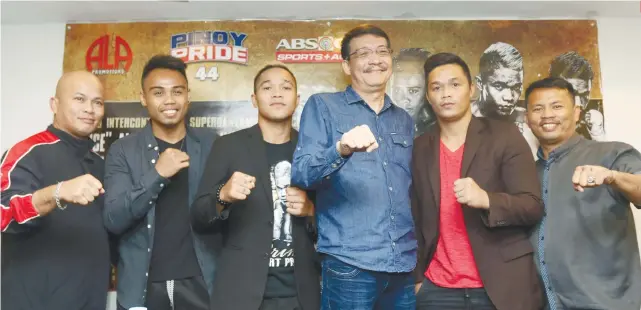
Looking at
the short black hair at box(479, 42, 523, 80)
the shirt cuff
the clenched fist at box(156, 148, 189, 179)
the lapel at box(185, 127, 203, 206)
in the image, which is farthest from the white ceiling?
the shirt cuff

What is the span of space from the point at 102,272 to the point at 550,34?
257 cm

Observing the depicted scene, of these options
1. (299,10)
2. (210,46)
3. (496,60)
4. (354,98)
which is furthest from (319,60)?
(496,60)

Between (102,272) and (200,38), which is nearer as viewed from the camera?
(102,272)

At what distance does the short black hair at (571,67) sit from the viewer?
9.12 ft

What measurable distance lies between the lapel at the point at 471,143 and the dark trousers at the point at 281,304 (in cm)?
83

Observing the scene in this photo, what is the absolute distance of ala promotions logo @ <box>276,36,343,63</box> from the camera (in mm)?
2811

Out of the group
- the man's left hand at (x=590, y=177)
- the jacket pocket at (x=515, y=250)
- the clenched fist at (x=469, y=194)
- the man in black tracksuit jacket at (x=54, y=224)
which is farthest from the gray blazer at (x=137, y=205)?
the man's left hand at (x=590, y=177)

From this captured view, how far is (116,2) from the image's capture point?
8.88 feet

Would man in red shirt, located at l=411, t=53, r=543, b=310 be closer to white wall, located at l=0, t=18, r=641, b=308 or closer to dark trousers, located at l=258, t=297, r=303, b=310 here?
dark trousers, located at l=258, t=297, r=303, b=310

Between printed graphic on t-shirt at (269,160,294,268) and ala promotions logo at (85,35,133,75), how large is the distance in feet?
4.06

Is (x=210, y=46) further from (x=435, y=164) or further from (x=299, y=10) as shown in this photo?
(x=435, y=164)

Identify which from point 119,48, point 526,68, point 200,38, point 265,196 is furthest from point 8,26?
point 526,68

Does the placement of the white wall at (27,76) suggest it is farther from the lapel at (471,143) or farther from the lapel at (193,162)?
the lapel at (471,143)

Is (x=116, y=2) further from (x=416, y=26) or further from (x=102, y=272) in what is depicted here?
(x=416, y=26)
